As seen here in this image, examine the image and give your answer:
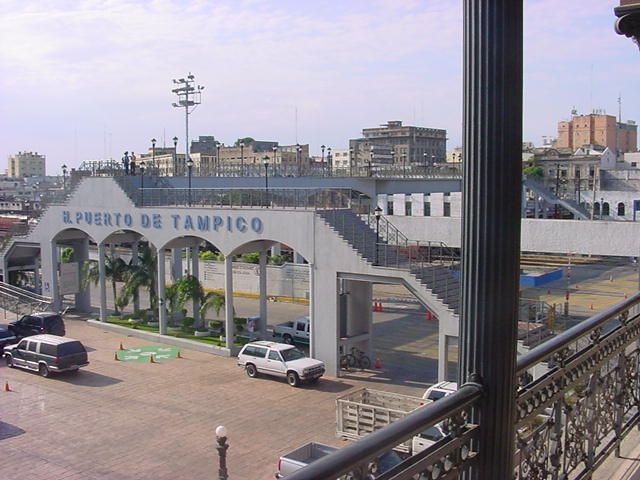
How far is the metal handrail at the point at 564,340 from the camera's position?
11.7ft

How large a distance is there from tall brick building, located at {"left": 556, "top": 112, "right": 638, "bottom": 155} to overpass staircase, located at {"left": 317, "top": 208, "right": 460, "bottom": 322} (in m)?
113

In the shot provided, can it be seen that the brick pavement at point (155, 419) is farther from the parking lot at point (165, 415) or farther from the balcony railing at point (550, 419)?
the balcony railing at point (550, 419)

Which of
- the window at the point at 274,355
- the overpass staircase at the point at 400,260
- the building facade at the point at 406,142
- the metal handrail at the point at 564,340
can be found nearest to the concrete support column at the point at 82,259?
the window at the point at 274,355

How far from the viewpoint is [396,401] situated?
56.1ft

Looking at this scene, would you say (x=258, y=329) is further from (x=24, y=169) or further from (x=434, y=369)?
(x=24, y=169)

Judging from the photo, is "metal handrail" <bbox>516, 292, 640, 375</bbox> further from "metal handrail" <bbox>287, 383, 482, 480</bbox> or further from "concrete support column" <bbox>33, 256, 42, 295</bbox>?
"concrete support column" <bbox>33, 256, 42, 295</bbox>

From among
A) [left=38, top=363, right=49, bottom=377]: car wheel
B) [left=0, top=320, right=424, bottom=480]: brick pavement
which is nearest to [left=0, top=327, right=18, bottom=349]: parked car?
[left=0, top=320, right=424, bottom=480]: brick pavement

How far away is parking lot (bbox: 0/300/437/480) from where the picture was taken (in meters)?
15.1

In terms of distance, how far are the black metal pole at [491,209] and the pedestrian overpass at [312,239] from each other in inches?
648

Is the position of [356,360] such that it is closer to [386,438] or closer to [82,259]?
Answer: [82,259]

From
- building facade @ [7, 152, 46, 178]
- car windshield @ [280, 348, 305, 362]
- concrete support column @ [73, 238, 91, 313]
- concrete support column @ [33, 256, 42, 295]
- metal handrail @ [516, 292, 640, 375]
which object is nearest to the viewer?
metal handrail @ [516, 292, 640, 375]

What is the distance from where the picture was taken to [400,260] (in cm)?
2141

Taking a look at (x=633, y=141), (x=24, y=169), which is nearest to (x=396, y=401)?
(x=633, y=141)

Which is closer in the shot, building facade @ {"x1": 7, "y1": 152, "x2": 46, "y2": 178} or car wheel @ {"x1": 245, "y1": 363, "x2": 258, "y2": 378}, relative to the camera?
car wheel @ {"x1": 245, "y1": 363, "x2": 258, "y2": 378}
